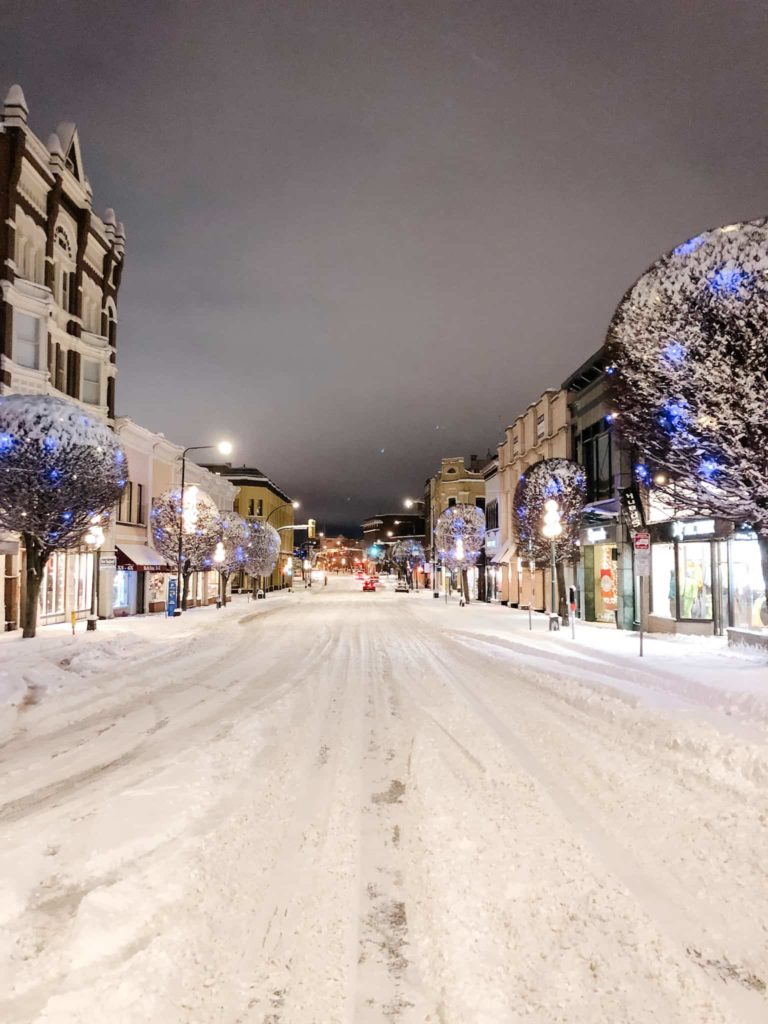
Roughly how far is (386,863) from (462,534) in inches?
1803

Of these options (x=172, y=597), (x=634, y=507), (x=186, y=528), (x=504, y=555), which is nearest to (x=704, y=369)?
(x=634, y=507)

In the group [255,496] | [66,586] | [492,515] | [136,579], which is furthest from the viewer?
[255,496]

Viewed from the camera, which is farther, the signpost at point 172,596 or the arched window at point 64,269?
the signpost at point 172,596

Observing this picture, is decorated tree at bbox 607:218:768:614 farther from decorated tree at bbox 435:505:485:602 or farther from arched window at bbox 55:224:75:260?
decorated tree at bbox 435:505:485:602

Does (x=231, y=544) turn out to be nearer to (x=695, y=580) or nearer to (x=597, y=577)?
(x=597, y=577)

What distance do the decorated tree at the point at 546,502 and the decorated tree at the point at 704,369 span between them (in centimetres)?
1334

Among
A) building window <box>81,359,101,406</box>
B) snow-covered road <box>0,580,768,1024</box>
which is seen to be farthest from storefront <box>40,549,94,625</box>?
snow-covered road <box>0,580,768,1024</box>

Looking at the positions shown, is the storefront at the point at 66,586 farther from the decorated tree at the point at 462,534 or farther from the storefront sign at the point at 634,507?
the decorated tree at the point at 462,534

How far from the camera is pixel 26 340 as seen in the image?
24156 millimetres

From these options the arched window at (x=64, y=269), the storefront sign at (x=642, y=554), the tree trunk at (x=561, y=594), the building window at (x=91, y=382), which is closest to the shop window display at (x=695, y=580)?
the storefront sign at (x=642, y=554)

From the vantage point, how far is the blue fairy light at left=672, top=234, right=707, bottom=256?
12312mm

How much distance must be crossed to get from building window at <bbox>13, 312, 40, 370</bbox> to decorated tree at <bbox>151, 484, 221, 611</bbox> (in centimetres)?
1138

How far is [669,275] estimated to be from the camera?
12609mm

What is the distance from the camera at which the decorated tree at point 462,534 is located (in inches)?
1965
